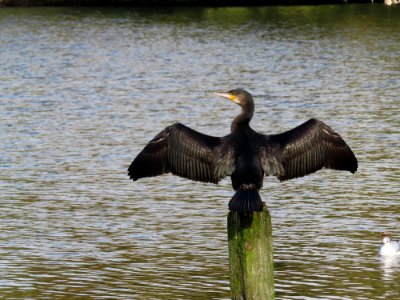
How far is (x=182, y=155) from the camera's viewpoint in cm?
1215

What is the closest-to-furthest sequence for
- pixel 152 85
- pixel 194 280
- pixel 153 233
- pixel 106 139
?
pixel 194 280
pixel 153 233
pixel 106 139
pixel 152 85

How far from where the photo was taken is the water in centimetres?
1557

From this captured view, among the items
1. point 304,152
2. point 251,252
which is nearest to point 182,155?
point 304,152

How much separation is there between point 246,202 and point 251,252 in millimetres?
469

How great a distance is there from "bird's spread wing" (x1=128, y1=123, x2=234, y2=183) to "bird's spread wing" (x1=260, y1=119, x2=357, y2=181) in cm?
50

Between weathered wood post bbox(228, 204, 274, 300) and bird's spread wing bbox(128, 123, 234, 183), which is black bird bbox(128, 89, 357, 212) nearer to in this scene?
bird's spread wing bbox(128, 123, 234, 183)

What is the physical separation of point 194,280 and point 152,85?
22.7m

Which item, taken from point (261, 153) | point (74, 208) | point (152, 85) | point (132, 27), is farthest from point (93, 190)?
point (132, 27)

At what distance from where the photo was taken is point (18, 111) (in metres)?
31.5

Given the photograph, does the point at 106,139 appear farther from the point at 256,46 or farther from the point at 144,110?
the point at 256,46

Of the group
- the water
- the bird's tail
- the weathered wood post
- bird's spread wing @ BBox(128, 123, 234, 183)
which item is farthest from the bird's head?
the water

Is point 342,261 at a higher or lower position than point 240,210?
lower

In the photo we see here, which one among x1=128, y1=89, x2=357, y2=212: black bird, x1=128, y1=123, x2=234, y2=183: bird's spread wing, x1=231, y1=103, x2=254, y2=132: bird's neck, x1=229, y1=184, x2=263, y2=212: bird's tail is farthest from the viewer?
x1=128, y1=123, x2=234, y2=183: bird's spread wing

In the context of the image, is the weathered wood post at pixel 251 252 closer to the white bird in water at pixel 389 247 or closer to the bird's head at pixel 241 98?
the bird's head at pixel 241 98
